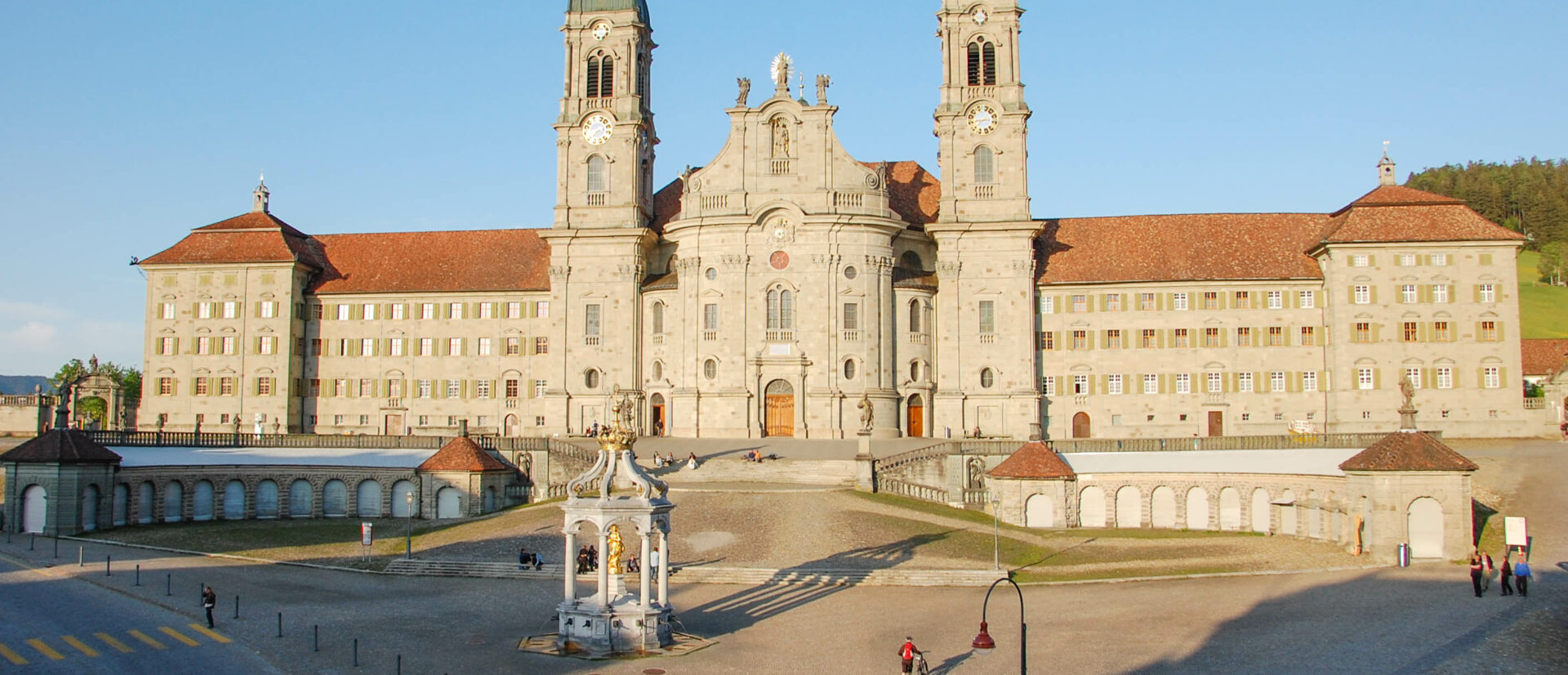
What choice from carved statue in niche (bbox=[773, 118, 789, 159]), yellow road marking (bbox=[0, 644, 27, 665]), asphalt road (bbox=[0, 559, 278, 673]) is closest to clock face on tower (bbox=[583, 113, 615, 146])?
carved statue in niche (bbox=[773, 118, 789, 159])

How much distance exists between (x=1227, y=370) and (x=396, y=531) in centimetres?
4449

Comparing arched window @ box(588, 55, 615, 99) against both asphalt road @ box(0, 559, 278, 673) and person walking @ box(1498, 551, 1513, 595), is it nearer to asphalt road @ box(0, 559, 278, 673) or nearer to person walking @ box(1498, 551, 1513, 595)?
asphalt road @ box(0, 559, 278, 673)

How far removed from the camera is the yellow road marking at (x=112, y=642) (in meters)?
32.4

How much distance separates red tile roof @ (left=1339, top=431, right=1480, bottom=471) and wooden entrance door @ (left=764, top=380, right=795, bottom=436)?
3175 cm

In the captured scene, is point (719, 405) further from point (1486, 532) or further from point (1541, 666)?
point (1541, 666)

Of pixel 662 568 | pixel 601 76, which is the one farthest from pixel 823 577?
pixel 601 76

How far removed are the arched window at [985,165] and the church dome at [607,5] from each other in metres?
21.3

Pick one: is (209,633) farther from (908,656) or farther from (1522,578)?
(1522,578)

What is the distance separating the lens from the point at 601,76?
7638cm

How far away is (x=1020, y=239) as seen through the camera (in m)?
71.9

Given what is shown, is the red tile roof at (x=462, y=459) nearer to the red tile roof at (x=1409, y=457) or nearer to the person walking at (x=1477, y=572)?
the red tile roof at (x=1409, y=457)

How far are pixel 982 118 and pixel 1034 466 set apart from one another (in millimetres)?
25641

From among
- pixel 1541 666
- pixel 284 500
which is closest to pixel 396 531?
pixel 284 500

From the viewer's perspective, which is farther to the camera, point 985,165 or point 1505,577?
point 985,165
